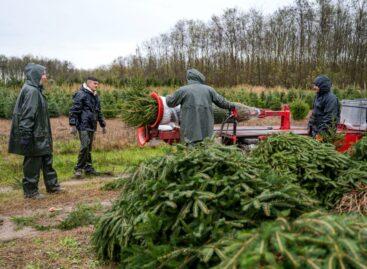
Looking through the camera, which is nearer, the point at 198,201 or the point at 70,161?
the point at 198,201

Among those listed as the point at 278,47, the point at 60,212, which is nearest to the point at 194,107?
the point at 60,212

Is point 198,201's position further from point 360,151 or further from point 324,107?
point 324,107

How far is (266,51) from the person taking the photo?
107 feet

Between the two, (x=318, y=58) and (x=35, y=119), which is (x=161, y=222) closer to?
(x=35, y=119)

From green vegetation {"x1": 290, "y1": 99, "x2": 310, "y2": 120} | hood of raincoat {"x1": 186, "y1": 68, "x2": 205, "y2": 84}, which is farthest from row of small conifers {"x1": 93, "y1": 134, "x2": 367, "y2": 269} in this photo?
green vegetation {"x1": 290, "y1": 99, "x2": 310, "y2": 120}

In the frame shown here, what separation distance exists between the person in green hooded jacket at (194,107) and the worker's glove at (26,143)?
228cm

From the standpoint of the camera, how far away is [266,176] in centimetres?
352

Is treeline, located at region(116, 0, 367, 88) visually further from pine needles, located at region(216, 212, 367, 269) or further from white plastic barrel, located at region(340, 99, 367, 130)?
pine needles, located at region(216, 212, 367, 269)

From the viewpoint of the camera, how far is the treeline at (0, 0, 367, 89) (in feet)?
101

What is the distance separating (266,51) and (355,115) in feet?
79.0

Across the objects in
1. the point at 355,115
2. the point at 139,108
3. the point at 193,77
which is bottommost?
the point at 355,115

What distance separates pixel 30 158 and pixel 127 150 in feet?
19.2

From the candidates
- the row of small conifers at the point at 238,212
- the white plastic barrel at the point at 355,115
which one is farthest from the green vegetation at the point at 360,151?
the white plastic barrel at the point at 355,115

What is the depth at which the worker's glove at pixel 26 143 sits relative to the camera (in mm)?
6996
